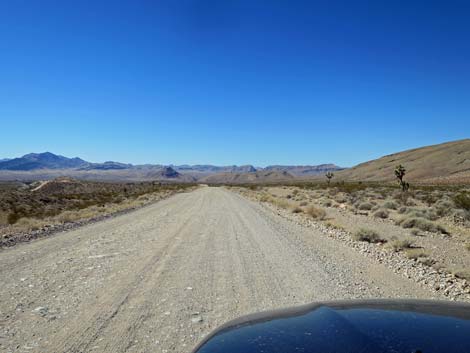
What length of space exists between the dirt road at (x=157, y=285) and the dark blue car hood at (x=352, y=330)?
1681 mm

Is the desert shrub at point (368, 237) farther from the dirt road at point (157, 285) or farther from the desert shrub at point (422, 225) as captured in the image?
the desert shrub at point (422, 225)

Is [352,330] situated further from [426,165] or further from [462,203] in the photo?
[426,165]

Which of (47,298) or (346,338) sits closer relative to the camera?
(346,338)

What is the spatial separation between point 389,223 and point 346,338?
738 inches

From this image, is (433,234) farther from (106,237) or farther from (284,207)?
(284,207)

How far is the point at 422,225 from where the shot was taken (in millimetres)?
17469

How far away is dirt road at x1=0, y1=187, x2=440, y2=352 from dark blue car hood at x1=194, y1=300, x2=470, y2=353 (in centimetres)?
168

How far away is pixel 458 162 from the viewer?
12062 centimetres

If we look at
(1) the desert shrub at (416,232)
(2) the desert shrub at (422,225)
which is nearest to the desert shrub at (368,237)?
(1) the desert shrub at (416,232)

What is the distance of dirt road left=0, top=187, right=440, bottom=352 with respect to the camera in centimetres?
533

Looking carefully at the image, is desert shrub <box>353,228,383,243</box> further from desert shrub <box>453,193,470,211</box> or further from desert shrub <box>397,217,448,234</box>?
desert shrub <box>453,193,470,211</box>

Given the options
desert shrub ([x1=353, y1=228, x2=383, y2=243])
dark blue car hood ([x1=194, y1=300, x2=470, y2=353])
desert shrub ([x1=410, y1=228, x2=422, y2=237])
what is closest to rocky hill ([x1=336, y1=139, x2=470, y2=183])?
desert shrub ([x1=410, y1=228, x2=422, y2=237])

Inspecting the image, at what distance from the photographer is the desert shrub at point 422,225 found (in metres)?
16.8

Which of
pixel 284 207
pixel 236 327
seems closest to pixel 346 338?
pixel 236 327
